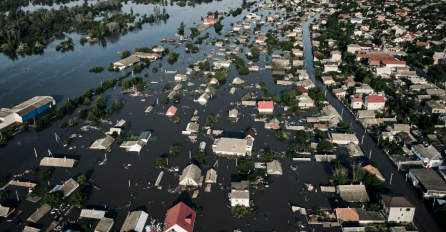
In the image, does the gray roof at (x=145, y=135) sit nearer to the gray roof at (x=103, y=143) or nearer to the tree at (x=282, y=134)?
the gray roof at (x=103, y=143)

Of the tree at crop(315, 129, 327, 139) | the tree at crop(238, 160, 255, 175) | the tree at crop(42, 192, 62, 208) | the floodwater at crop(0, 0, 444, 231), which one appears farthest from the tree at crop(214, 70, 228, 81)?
the tree at crop(42, 192, 62, 208)

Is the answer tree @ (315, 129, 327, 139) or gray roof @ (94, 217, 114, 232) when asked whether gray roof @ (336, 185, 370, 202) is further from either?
gray roof @ (94, 217, 114, 232)

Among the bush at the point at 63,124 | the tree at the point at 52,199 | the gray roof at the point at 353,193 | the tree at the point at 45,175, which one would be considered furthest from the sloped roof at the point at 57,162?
the gray roof at the point at 353,193

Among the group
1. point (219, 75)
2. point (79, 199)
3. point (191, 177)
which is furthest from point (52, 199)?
point (219, 75)

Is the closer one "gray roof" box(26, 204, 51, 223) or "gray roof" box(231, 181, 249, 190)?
"gray roof" box(26, 204, 51, 223)

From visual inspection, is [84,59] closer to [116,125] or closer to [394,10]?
[116,125]

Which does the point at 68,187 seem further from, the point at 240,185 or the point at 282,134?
the point at 282,134

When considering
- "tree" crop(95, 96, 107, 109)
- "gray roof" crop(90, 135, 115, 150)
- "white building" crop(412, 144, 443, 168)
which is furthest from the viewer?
"tree" crop(95, 96, 107, 109)
